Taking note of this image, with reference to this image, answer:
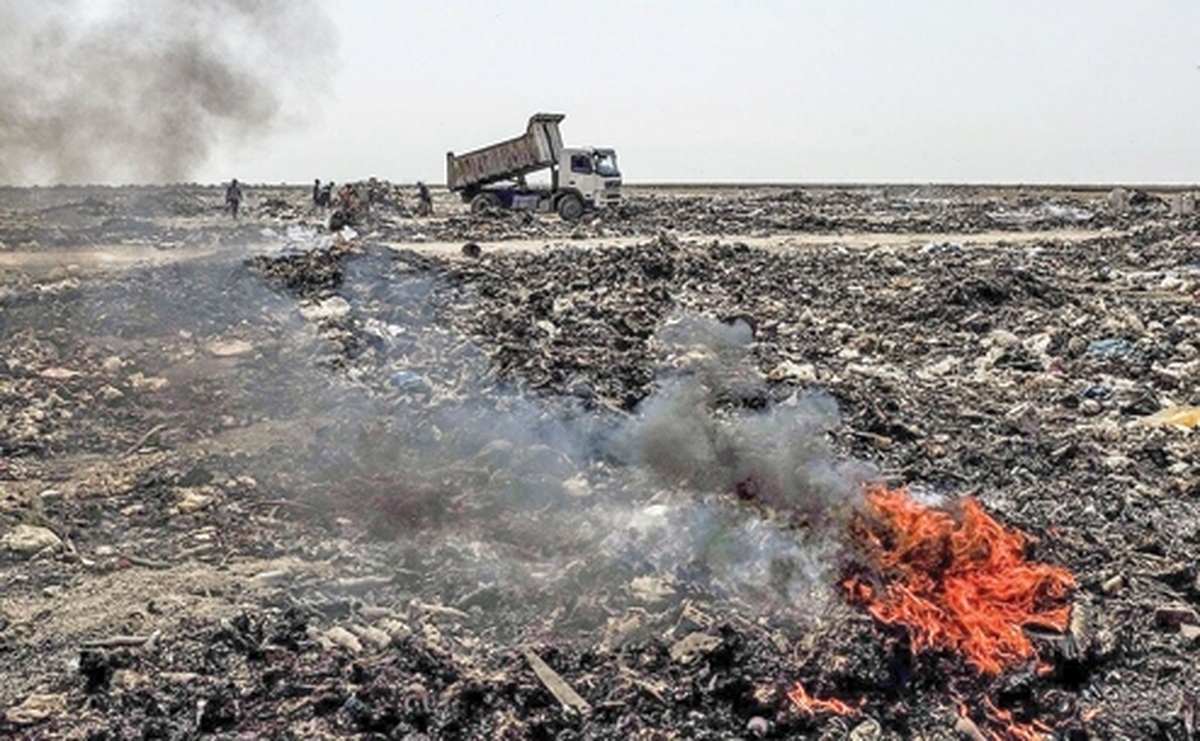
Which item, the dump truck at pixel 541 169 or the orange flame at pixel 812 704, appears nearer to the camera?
the orange flame at pixel 812 704

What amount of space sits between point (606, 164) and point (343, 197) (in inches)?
257

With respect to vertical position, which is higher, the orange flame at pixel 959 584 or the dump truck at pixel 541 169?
the dump truck at pixel 541 169

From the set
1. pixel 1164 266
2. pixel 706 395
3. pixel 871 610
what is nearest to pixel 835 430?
pixel 706 395

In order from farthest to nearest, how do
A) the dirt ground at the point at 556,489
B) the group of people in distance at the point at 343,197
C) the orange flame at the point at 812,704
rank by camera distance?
the group of people in distance at the point at 343,197 → the dirt ground at the point at 556,489 → the orange flame at the point at 812,704

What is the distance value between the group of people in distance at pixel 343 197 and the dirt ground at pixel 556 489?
9.19 metres

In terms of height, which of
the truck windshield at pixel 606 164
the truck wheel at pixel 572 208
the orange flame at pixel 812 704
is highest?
the truck windshield at pixel 606 164

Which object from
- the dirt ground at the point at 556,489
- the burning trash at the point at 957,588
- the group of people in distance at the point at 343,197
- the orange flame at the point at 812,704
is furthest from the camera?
the group of people in distance at the point at 343,197

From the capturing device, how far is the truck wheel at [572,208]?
2508 cm

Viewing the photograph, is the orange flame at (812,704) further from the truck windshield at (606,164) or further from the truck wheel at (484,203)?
the truck wheel at (484,203)

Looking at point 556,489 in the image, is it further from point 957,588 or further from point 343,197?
point 343,197

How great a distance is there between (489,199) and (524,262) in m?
10.3

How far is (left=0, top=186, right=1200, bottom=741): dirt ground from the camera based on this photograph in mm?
4410

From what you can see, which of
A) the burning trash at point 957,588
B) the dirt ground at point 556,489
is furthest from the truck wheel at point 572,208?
the burning trash at point 957,588

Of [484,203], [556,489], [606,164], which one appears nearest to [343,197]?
[484,203]
